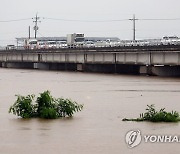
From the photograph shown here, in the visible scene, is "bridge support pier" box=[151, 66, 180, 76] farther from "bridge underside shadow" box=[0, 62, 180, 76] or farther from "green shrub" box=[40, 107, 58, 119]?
"green shrub" box=[40, 107, 58, 119]

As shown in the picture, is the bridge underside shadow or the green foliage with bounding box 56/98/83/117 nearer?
the green foliage with bounding box 56/98/83/117

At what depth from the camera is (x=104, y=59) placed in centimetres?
6344

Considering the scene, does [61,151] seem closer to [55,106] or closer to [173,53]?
[55,106]

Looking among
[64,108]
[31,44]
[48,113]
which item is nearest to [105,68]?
[31,44]

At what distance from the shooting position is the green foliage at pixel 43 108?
17828 mm

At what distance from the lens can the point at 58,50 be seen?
244ft

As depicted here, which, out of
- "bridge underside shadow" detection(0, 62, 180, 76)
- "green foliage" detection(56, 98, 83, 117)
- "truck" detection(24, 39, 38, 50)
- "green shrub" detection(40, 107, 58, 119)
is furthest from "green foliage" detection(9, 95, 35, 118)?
"truck" detection(24, 39, 38, 50)

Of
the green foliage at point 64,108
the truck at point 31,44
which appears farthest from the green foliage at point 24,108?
the truck at point 31,44

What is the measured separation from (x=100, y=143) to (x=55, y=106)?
17.7 ft

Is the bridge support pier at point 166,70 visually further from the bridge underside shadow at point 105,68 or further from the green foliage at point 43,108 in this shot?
the green foliage at point 43,108

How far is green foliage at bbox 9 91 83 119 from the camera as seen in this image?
58.5 ft

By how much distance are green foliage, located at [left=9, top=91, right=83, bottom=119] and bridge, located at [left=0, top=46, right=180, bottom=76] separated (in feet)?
108

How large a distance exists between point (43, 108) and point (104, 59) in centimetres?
4568

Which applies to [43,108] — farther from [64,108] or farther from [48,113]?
[64,108]
